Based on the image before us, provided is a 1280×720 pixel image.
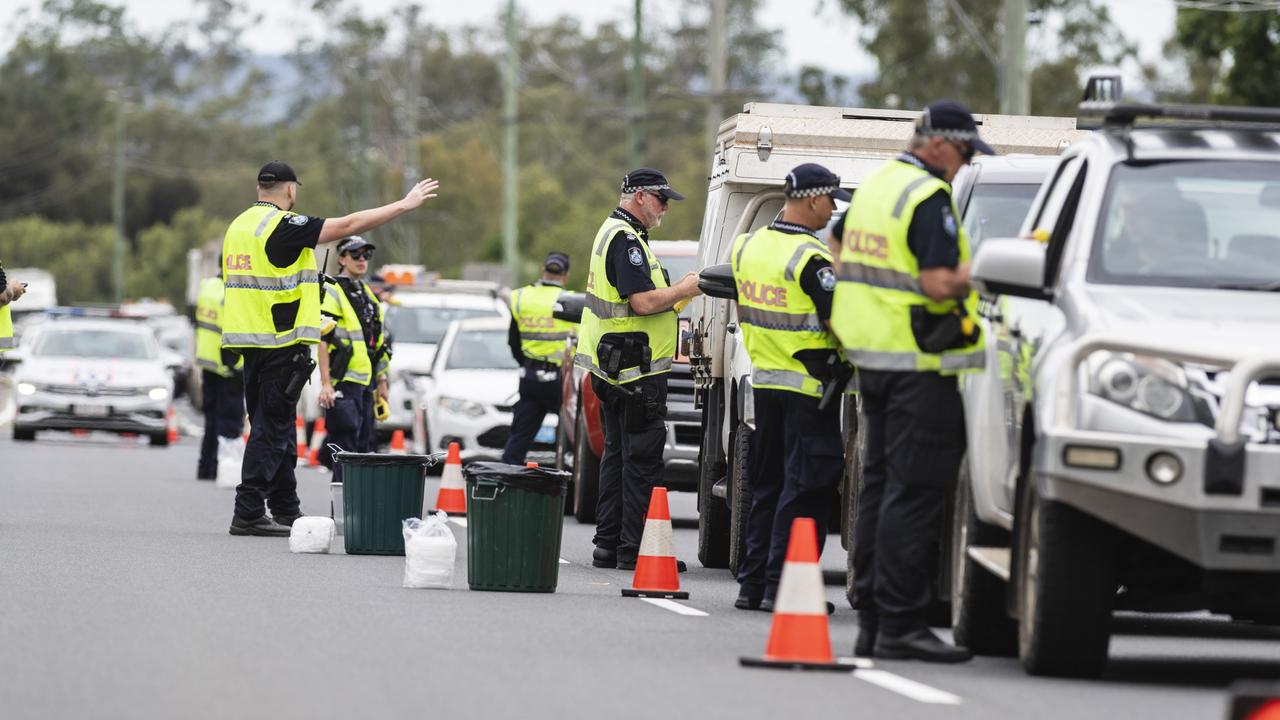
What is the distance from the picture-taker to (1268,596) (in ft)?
→ 29.1

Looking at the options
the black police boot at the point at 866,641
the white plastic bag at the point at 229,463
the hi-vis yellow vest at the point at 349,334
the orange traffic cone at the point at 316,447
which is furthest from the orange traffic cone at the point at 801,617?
the orange traffic cone at the point at 316,447

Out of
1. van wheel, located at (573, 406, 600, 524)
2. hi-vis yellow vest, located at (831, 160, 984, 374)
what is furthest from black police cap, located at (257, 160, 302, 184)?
hi-vis yellow vest, located at (831, 160, 984, 374)

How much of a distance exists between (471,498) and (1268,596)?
15.2ft

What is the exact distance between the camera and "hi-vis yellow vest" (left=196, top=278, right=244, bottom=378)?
23.0m

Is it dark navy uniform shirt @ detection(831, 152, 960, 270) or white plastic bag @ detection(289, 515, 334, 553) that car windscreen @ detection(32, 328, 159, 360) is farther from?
dark navy uniform shirt @ detection(831, 152, 960, 270)

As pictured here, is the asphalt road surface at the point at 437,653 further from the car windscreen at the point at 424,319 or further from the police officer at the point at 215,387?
the car windscreen at the point at 424,319

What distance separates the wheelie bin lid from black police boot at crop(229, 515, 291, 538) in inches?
150

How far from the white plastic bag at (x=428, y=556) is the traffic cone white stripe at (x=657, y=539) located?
914mm

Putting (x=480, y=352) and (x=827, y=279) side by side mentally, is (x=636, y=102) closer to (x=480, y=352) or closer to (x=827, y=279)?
(x=480, y=352)

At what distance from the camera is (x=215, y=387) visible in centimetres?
2305

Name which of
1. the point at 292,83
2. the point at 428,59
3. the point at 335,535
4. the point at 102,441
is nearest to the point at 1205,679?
the point at 335,535

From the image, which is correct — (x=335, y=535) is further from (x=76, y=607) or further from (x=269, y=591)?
(x=76, y=607)

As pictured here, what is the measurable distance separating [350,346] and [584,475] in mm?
1877

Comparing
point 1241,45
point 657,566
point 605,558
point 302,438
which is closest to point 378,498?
point 605,558
